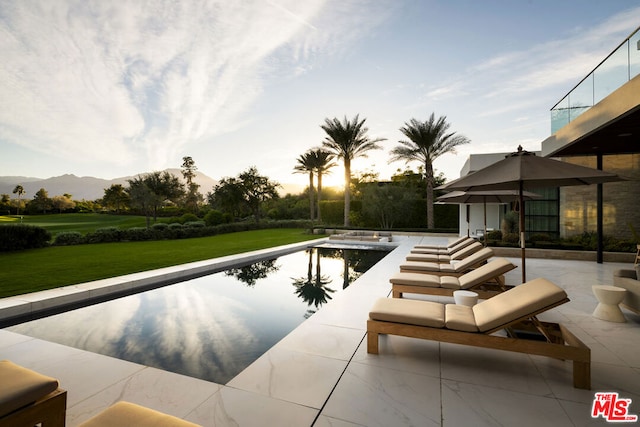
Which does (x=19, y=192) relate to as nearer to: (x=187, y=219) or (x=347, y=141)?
(x=187, y=219)

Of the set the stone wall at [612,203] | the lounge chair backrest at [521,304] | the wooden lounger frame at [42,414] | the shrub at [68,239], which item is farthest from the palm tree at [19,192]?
the stone wall at [612,203]

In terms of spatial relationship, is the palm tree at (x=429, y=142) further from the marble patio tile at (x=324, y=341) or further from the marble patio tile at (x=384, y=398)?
the marble patio tile at (x=384, y=398)

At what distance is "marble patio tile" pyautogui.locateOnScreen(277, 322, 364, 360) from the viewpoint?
3.41 meters

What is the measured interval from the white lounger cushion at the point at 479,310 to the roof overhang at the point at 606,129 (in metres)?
4.96

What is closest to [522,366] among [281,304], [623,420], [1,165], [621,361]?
[623,420]

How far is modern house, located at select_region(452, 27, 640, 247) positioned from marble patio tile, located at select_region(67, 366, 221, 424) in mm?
7946

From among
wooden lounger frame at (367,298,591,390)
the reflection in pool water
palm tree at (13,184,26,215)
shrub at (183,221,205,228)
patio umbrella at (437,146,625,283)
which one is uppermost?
palm tree at (13,184,26,215)

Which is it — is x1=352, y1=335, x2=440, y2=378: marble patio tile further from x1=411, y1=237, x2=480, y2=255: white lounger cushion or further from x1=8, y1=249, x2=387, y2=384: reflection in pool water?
x1=411, y1=237, x2=480, y2=255: white lounger cushion

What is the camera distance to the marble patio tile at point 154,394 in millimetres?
2400

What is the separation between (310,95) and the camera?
15.1 m

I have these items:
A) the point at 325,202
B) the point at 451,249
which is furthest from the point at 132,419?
the point at 325,202

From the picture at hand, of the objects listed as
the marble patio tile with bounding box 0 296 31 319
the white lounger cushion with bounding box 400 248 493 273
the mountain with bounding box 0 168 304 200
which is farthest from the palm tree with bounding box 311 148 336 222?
the marble patio tile with bounding box 0 296 31 319

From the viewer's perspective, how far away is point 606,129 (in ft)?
22.5

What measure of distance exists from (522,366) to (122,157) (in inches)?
Result: 806
